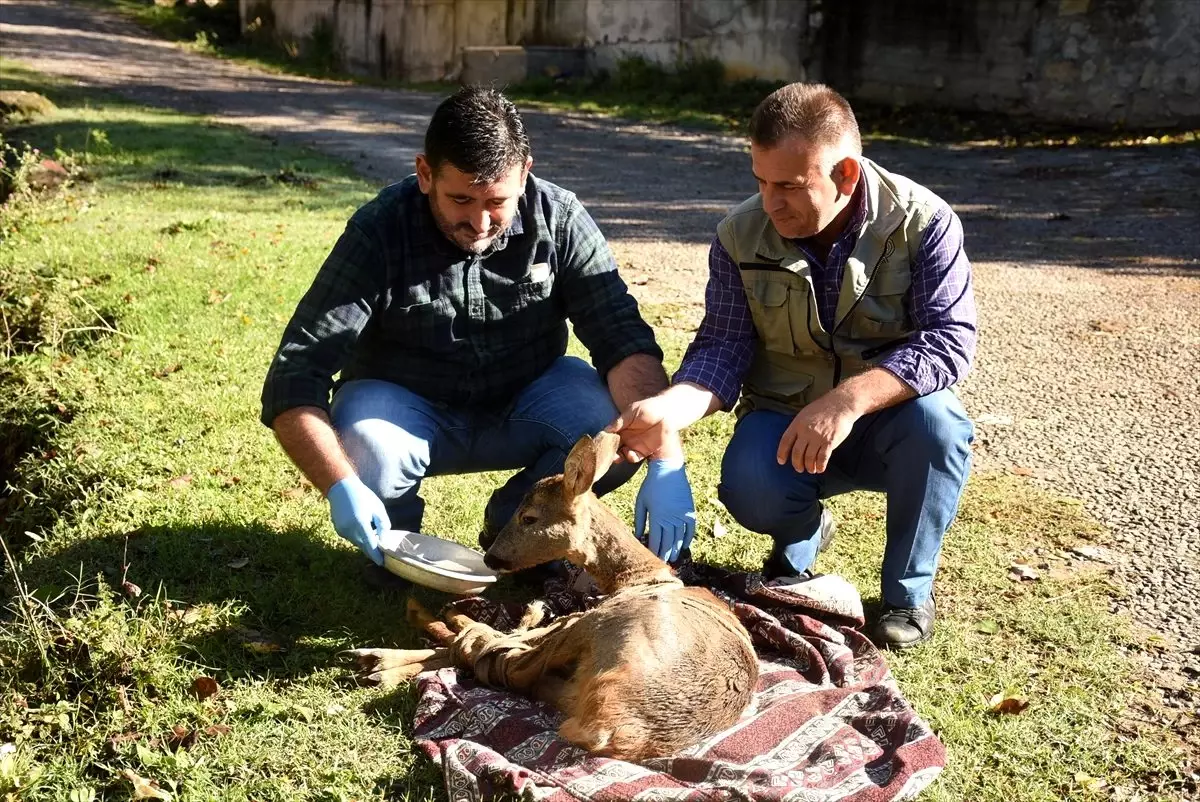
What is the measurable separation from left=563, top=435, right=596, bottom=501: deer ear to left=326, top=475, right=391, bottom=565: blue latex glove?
62 cm

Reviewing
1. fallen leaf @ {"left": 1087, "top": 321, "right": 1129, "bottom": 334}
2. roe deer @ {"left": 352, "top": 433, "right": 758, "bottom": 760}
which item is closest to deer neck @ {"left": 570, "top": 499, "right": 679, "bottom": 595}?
roe deer @ {"left": 352, "top": 433, "right": 758, "bottom": 760}

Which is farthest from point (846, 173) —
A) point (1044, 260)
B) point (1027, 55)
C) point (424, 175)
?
point (1027, 55)

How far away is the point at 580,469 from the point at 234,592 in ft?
4.82

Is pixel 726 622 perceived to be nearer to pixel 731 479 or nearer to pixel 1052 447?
pixel 731 479

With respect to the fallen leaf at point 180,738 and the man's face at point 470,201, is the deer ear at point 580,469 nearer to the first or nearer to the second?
the man's face at point 470,201

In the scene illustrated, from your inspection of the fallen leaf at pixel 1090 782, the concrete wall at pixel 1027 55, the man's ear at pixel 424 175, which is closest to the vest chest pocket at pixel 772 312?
the man's ear at pixel 424 175

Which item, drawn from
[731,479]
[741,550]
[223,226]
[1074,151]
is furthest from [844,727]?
[1074,151]

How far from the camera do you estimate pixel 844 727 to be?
3.55 metres

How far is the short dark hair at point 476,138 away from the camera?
390 cm

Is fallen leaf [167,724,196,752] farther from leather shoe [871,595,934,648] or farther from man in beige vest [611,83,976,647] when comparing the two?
leather shoe [871,595,934,648]

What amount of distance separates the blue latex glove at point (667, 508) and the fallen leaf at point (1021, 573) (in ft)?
4.43

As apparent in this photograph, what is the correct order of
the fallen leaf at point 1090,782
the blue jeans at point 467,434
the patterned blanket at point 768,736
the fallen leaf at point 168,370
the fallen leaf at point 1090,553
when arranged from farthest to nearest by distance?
the fallen leaf at point 168,370
the fallen leaf at point 1090,553
the blue jeans at point 467,434
the fallen leaf at point 1090,782
the patterned blanket at point 768,736

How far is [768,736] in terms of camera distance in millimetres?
3475

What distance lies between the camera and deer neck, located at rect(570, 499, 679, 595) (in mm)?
3934
